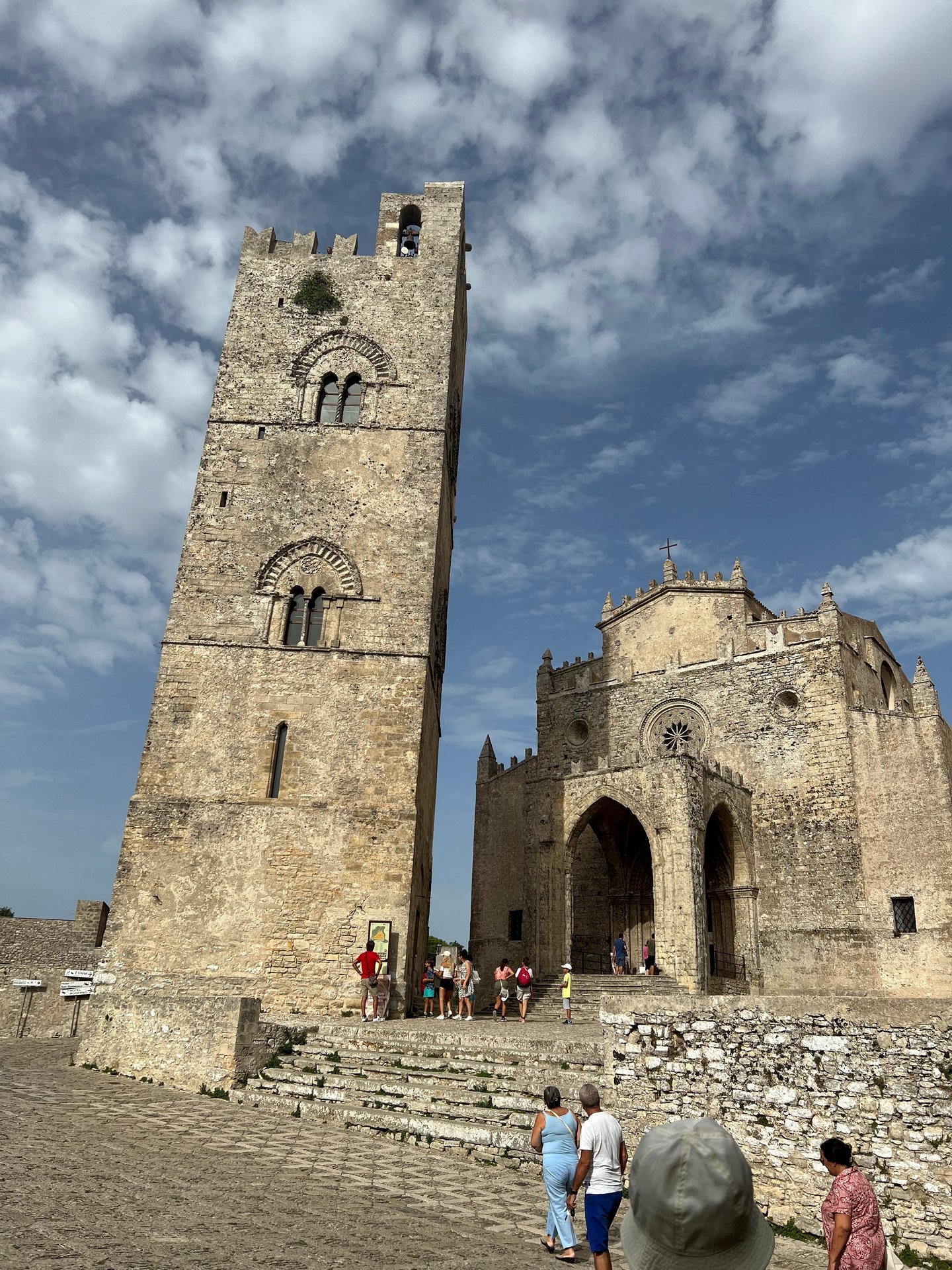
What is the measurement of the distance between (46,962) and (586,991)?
11.6m

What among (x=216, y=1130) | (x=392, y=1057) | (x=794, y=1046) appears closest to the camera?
(x=794, y=1046)

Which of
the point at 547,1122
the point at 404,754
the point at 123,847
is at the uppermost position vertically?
the point at 404,754

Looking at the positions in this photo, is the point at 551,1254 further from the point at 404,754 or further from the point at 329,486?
the point at 329,486

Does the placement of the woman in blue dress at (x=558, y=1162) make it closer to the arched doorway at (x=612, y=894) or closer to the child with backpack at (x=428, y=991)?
the child with backpack at (x=428, y=991)

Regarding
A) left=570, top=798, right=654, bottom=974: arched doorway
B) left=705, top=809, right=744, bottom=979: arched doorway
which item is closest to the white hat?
left=705, top=809, right=744, bottom=979: arched doorway

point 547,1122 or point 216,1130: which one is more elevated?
point 547,1122

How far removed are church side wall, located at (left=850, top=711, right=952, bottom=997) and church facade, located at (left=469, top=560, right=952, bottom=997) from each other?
36 millimetres

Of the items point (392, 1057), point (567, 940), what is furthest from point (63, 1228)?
point (567, 940)

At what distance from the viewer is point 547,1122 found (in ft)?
19.4

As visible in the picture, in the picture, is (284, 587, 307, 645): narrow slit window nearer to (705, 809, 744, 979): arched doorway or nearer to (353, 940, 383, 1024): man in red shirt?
(353, 940, 383, 1024): man in red shirt

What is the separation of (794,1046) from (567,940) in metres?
15.0

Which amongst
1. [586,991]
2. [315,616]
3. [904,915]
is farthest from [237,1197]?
[904,915]

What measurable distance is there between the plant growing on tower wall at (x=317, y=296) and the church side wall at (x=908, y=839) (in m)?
16.9

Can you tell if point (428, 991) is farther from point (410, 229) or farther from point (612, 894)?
point (410, 229)
